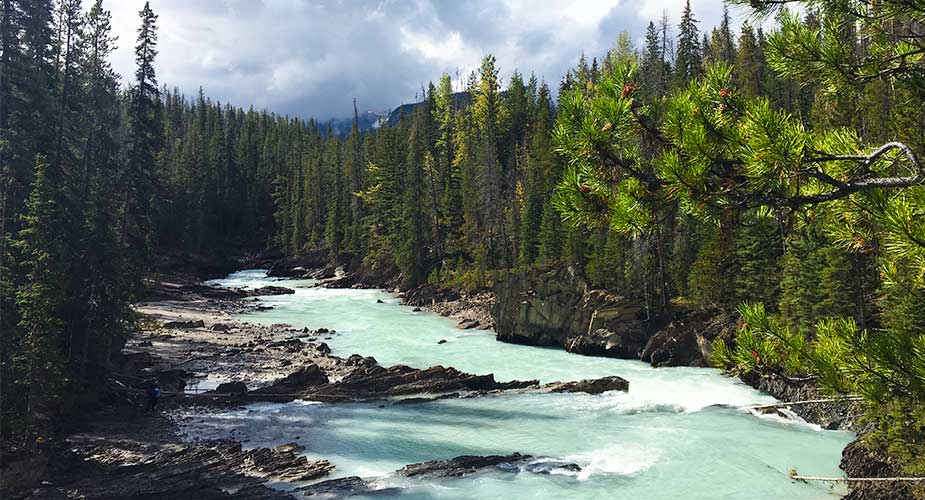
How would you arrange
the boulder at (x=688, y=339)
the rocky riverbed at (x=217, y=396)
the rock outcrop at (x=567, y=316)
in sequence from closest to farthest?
1. the rocky riverbed at (x=217, y=396)
2. the boulder at (x=688, y=339)
3. the rock outcrop at (x=567, y=316)

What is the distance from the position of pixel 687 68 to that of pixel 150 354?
2222 inches

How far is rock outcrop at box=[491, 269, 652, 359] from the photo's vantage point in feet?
100

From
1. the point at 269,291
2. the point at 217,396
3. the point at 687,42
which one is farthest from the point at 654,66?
the point at 217,396

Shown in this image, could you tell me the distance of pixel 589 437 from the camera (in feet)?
55.9

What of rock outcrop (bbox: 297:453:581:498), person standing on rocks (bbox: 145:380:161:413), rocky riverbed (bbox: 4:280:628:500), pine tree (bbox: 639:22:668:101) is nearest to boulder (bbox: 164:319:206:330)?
rocky riverbed (bbox: 4:280:628:500)

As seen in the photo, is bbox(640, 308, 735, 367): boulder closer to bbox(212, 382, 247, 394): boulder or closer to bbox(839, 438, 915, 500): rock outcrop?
bbox(839, 438, 915, 500): rock outcrop

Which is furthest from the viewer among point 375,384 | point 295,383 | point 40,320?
point 295,383

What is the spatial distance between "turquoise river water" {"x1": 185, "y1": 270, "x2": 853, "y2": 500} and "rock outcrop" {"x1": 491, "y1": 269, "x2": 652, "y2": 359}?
4.09 m

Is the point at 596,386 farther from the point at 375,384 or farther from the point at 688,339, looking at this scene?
the point at 375,384

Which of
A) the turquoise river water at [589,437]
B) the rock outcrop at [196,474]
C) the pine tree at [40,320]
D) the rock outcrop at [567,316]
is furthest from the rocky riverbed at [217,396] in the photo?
the rock outcrop at [567,316]

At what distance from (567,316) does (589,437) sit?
Result: 56.0ft

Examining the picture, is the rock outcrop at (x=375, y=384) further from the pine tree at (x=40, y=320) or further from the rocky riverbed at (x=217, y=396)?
the pine tree at (x=40, y=320)

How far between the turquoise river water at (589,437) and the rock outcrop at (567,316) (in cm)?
409

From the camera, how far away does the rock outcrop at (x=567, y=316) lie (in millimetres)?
30578
